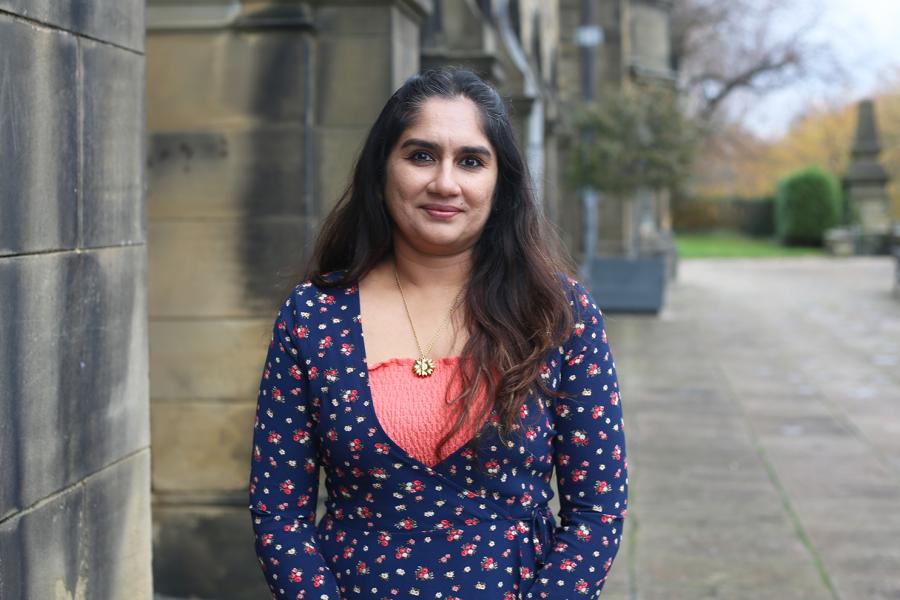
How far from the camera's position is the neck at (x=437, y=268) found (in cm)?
229

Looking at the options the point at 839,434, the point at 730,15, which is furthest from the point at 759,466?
the point at 730,15

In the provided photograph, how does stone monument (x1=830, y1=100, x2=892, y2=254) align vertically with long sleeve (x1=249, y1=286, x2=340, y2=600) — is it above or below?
above

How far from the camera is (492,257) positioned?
2.30m

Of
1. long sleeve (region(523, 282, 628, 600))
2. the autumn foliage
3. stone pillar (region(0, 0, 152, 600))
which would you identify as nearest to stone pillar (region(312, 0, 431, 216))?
stone pillar (region(0, 0, 152, 600))

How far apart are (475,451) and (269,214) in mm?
2688

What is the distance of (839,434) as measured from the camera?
27.2 feet

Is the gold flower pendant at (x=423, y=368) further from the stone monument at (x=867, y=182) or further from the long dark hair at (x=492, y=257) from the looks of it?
the stone monument at (x=867, y=182)

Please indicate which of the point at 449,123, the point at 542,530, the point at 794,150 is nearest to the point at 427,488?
the point at 542,530

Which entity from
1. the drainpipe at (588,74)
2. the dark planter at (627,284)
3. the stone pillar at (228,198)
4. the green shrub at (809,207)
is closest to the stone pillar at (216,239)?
the stone pillar at (228,198)

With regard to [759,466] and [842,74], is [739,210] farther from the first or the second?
[759,466]

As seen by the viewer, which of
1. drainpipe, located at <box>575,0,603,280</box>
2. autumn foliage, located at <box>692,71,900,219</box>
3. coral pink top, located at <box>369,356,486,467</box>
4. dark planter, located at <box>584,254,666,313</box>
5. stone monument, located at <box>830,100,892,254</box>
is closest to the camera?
coral pink top, located at <box>369,356,486,467</box>

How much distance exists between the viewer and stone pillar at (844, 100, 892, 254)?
33969 mm

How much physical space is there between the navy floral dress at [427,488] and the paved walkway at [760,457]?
2809 mm

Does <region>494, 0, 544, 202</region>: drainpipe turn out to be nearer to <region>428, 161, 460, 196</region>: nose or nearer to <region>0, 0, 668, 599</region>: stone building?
<region>0, 0, 668, 599</region>: stone building
